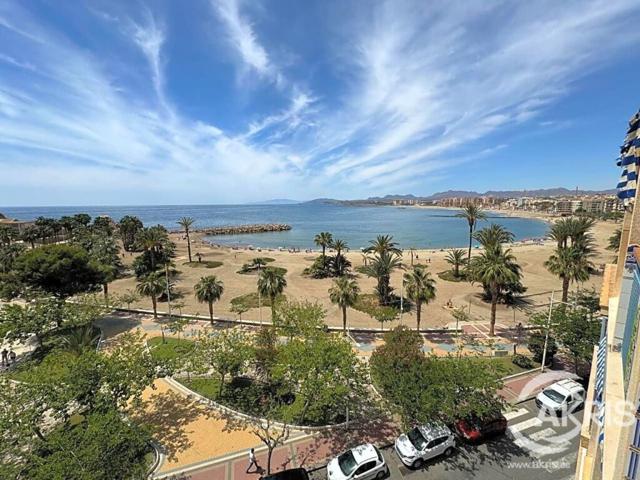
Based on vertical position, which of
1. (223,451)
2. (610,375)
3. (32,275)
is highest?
(610,375)

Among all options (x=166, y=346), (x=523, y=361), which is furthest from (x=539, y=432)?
(x=166, y=346)

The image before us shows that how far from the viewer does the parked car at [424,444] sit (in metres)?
14.0

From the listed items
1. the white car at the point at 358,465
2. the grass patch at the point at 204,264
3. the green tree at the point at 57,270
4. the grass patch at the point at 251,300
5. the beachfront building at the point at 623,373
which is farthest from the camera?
the grass patch at the point at 204,264

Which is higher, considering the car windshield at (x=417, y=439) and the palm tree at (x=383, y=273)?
the palm tree at (x=383, y=273)

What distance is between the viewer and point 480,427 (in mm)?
15531

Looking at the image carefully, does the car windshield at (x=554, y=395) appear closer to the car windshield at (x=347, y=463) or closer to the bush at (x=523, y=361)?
the bush at (x=523, y=361)

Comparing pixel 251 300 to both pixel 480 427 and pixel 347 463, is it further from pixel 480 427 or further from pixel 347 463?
pixel 480 427

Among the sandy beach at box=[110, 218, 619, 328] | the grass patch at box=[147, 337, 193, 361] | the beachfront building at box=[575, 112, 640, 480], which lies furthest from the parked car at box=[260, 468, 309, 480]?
the sandy beach at box=[110, 218, 619, 328]

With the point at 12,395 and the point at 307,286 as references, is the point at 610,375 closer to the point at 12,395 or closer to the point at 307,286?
the point at 12,395

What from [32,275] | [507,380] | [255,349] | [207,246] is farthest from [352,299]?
[207,246]

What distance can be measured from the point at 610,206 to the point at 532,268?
198515 millimetres

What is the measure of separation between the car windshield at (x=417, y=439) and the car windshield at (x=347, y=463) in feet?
10.2

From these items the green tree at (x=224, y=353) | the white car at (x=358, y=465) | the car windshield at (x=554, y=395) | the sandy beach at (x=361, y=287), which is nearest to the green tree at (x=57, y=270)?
the sandy beach at (x=361, y=287)

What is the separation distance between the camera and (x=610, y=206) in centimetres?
19162
